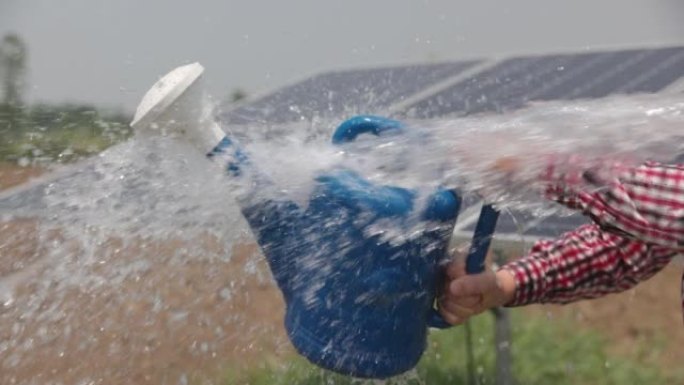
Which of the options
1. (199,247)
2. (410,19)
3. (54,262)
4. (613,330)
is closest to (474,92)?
(613,330)

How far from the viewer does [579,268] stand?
4.07ft

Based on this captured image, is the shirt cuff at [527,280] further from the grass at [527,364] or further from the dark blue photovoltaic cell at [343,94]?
the dark blue photovoltaic cell at [343,94]

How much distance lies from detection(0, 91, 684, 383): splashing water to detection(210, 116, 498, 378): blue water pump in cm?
2

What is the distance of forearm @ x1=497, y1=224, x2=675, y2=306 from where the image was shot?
1227 mm

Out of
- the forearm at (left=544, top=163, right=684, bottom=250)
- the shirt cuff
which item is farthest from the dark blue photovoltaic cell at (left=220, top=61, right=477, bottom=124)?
the forearm at (left=544, top=163, right=684, bottom=250)

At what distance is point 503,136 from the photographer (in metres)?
1.16

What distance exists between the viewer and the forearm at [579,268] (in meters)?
1.23

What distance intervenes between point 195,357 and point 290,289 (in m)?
1.25

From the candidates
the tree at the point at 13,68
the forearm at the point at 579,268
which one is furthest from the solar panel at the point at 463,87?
the tree at the point at 13,68

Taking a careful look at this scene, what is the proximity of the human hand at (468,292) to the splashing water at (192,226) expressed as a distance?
86mm

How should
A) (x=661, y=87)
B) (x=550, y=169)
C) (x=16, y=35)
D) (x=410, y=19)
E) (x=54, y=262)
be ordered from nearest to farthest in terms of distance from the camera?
(x=550, y=169) → (x=661, y=87) → (x=54, y=262) → (x=410, y=19) → (x=16, y=35)

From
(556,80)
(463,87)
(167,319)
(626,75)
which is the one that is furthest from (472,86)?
(167,319)

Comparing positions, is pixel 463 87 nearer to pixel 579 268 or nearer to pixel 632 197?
pixel 579 268

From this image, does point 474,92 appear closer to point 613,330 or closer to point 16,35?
point 613,330
